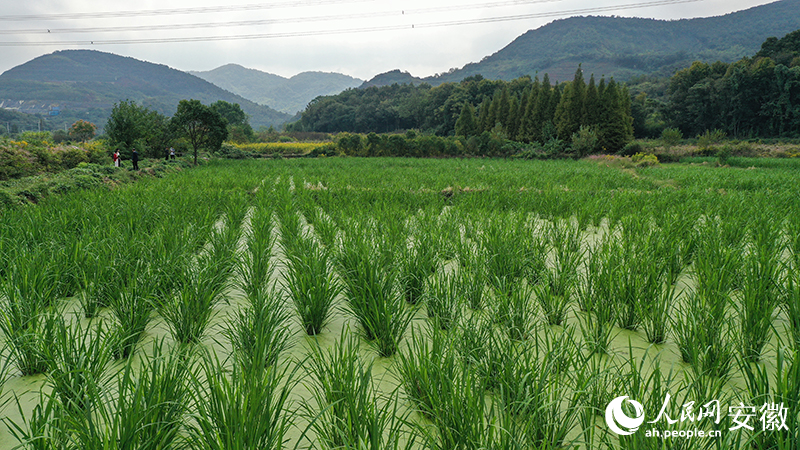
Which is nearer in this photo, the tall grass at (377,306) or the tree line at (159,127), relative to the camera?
the tall grass at (377,306)

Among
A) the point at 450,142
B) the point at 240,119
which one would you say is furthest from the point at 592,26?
the point at 450,142

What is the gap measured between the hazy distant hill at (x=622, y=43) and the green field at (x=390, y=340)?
14514 cm

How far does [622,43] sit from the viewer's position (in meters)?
177

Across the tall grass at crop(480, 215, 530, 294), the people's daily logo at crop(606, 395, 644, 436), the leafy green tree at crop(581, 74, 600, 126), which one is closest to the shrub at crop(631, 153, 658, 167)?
the leafy green tree at crop(581, 74, 600, 126)

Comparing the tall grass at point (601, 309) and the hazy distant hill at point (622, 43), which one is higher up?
the hazy distant hill at point (622, 43)

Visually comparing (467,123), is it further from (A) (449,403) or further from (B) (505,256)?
(A) (449,403)

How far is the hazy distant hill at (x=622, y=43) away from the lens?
13425 centimetres

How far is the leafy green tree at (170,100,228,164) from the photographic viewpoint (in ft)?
69.6

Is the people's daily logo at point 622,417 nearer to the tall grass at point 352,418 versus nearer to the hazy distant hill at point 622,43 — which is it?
the tall grass at point 352,418

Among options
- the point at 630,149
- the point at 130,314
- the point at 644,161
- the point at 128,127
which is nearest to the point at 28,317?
the point at 130,314

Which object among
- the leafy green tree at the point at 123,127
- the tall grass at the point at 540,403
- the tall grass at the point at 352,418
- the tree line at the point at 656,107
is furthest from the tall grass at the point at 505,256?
the tree line at the point at 656,107

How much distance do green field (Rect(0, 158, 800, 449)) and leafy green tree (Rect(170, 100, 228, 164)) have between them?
19389 millimetres

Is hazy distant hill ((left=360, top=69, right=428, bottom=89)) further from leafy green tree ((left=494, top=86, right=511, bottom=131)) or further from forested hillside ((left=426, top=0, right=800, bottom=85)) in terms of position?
leafy green tree ((left=494, top=86, right=511, bottom=131))

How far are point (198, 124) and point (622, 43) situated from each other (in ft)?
690
